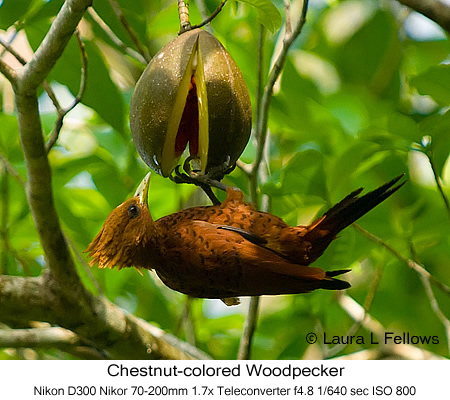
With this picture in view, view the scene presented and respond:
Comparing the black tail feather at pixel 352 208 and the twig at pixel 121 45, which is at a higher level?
the twig at pixel 121 45

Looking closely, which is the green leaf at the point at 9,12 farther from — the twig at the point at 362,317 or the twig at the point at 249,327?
the twig at the point at 362,317

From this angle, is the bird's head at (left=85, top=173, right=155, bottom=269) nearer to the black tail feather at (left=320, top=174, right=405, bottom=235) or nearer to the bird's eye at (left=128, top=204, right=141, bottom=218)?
the bird's eye at (left=128, top=204, right=141, bottom=218)

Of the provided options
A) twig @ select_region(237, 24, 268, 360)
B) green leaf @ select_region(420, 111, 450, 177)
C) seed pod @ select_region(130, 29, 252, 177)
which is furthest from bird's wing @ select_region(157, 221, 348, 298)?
green leaf @ select_region(420, 111, 450, 177)

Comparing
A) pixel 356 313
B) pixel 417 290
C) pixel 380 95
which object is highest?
pixel 380 95

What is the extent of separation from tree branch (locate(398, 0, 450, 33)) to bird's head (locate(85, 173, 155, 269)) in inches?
23.8

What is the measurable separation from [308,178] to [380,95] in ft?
3.57

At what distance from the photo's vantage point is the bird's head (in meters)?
1.17

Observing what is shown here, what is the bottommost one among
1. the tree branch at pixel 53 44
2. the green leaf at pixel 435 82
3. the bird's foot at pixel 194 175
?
the bird's foot at pixel 194 175

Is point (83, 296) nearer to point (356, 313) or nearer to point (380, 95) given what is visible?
point (356, 313)

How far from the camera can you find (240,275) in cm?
114

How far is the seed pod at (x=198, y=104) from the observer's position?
966 mm

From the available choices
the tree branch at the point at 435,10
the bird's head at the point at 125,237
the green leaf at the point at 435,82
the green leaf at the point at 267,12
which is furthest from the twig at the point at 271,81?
the tree branch at the point at 435,10

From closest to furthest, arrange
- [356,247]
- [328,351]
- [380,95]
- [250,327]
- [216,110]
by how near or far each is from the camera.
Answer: [216,110]
[250,327]
[356,247]
[328,351]
[380,95]
